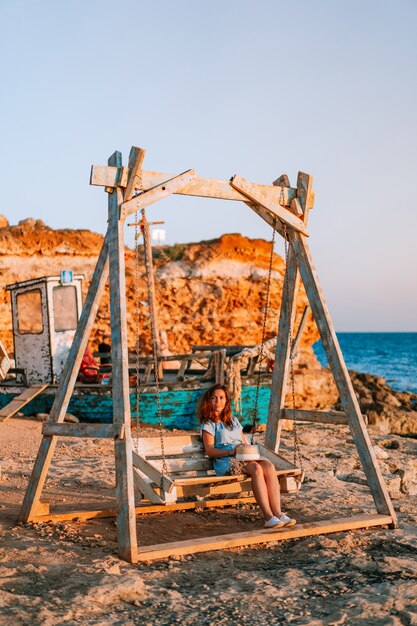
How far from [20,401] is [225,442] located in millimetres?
9301

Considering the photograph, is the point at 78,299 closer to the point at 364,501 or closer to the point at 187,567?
the point at 364,501

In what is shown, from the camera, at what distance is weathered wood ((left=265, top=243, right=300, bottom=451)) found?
6902 millimetres

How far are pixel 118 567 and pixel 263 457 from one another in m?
2.28

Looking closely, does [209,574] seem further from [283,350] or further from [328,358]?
[283,350]

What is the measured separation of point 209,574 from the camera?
479cm

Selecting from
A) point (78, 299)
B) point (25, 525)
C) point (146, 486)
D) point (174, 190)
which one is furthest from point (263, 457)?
point (78, 299)

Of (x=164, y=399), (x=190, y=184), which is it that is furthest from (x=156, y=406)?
(x=190, y=184)

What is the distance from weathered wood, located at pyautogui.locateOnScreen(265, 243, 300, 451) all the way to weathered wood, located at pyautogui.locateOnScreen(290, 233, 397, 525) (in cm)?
35

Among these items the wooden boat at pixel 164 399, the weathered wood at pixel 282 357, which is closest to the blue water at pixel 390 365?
the wooden boat at pixel 164 399

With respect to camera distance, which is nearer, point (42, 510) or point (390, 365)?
point (42, 510)

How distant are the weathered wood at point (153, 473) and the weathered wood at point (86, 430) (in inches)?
27.8

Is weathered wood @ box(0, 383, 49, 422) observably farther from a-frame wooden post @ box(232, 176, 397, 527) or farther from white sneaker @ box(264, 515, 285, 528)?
white sneaker @ box(264, 515, 285, 528)

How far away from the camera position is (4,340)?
82.5ft

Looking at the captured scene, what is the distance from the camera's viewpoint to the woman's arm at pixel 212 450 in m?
6.41
